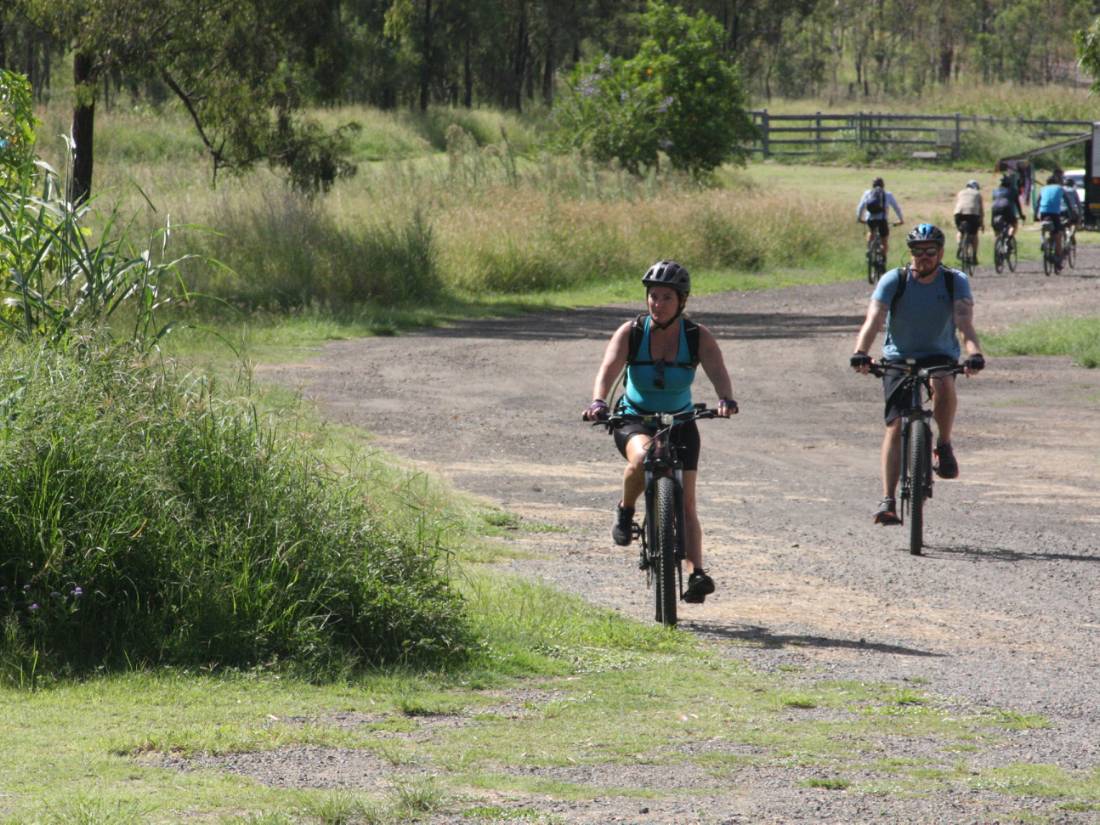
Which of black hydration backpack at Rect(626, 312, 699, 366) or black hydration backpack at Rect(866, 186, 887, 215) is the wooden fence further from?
black hydration backpack at Rect(626, 312, 699, 366)

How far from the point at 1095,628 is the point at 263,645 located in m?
3.93

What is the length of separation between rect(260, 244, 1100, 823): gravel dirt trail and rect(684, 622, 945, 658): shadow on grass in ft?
A: 0.05

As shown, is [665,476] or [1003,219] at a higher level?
[1003,219]

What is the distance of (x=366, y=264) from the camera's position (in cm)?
2483

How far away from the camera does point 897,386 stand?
10281 mm

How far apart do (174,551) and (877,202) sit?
77.7 ft

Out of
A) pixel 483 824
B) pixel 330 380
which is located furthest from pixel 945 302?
pixel 330 380

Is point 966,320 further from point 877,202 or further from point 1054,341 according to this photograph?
point 877,202

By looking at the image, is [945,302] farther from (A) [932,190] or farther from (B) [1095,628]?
(A) [932,190]

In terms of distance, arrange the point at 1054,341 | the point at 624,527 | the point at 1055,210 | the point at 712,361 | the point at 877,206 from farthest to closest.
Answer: the point at 1055,210, the point at 877,206, the point at 1054,341, the point at 624,527, the point at 712,361

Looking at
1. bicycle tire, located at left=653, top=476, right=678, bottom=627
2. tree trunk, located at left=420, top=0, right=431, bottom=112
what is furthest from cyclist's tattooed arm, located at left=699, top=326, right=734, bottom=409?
tree trunk, located at left=420, top=0, right=431, bottom=112

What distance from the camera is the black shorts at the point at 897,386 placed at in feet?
33.5

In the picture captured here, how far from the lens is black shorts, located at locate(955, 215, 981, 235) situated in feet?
97.7

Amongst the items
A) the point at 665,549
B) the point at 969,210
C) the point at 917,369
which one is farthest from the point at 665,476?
the point at 969,210
